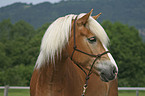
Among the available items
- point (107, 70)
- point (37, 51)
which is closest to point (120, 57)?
point (37, 51)

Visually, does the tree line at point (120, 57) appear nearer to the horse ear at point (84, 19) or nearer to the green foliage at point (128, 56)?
the green foliage at point (128, 56)

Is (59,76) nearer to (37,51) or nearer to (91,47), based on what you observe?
(91,47)

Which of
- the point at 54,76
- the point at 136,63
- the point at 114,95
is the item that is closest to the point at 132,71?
the point at 136,63

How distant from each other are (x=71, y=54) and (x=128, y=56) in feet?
94.9

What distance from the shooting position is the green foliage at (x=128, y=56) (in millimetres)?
29609

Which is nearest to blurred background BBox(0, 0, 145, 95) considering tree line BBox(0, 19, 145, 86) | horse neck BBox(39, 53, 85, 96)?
tree line BBox(0, 19, 145, 86)

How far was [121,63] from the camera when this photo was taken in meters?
29.6

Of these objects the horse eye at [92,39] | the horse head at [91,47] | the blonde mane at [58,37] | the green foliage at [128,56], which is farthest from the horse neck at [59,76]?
the green foliage at [128,56]

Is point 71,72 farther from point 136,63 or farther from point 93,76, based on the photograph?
point 136,63

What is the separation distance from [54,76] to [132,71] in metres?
29.2

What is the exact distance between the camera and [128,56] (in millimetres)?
30656

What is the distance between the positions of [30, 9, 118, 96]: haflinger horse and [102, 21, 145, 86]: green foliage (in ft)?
83.8

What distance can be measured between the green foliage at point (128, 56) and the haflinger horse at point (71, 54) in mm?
25557

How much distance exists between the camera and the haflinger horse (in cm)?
271
